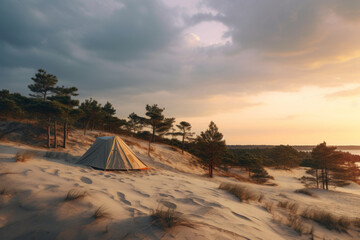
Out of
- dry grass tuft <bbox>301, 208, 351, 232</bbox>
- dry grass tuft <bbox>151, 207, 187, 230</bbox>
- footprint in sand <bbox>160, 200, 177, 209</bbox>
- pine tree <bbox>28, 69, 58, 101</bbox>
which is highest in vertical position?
pine tree <bbox>28, 69, 58, 101</bbox>

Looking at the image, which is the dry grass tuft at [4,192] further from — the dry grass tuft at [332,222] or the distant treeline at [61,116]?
the distant treeline at [61,116]

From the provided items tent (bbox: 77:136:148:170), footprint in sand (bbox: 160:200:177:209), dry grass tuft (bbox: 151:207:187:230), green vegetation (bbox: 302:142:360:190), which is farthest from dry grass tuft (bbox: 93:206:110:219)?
green vegetation (bbox: 302:142:360:190)

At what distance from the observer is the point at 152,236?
2217 mm

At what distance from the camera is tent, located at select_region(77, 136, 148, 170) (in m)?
10.3

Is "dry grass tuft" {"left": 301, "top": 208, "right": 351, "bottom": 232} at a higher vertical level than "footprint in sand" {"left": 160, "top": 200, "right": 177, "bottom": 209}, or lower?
lower

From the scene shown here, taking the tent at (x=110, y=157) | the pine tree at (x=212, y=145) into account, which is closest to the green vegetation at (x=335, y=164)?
the pine tree at (x=212, y=145)

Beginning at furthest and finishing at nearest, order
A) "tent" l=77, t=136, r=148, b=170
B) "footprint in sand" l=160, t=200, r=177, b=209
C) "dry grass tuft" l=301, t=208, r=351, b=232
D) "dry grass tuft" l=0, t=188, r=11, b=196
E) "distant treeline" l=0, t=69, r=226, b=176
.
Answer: "distant treeline" l=0, t=69, r=226, b=176, "tent" l=77, t=136, r=148, b=170, "dry grass tuft" l=301, t=208, r=351, b=232, "footprint in sand" l=160, t=200, r=177, b=209, "dry grass tuft" l=0, t=188, r=11, b=196

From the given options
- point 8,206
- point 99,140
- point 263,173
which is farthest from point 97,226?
point 263,173

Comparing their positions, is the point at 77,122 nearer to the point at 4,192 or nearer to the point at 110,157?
the point at 110,157

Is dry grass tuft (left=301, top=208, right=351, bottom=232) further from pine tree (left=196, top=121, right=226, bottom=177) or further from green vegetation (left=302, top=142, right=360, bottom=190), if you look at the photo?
green vegetation (left=302, top=142, right=360, bottom=190)

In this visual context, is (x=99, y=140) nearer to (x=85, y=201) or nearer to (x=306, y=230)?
(x=85, y=201)

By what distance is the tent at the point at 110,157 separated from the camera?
10.3 meters

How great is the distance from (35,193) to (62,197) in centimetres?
65

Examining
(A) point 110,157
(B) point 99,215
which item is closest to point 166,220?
(B) point 99,215
